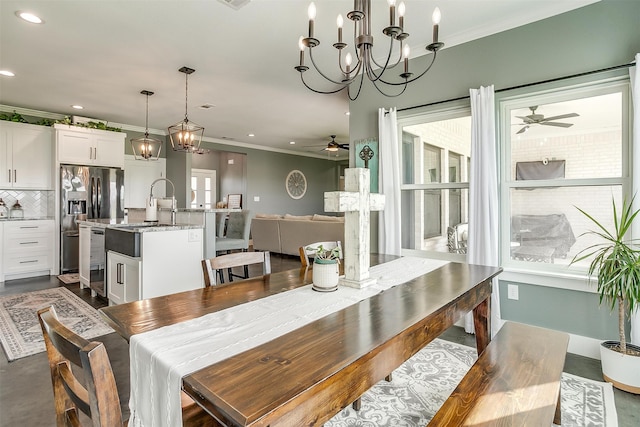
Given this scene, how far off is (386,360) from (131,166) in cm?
719

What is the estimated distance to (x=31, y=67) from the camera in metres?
3.71

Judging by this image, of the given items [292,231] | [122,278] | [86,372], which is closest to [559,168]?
[86,372]

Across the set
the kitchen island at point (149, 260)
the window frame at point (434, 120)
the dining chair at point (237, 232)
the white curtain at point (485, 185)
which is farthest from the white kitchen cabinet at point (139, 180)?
the white curtain at point (485, 185)

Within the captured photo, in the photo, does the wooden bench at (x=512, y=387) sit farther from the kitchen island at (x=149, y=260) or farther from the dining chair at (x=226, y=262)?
the kitchen island at (x=149, y=260)

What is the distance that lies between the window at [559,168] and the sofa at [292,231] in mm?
3211

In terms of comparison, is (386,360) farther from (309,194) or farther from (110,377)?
(309,194)

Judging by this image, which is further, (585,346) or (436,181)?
(436,181)

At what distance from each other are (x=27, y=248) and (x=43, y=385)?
12.8 feet

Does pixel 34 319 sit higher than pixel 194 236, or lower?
lower

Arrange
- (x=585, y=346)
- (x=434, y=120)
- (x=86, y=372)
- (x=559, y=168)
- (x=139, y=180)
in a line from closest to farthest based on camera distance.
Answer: (x=86, y=372)
(x=585, y=346)
(x=559, y=168)
(x=434, y=120)
(x=139, y=180)

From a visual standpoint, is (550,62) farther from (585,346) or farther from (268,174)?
(268,174)

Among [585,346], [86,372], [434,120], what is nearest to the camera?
[86,372]

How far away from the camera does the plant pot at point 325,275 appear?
1.48 metres

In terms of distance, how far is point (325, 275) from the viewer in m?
1.48
